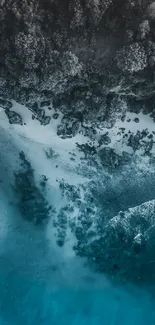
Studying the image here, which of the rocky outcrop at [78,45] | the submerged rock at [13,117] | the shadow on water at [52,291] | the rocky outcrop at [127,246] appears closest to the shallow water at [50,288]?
the shadow on water at [52,291]

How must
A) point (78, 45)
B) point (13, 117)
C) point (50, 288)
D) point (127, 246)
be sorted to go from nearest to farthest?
1. point (78, 45)
2. point (13, 117)
3. point (127, 246)
4. point (50, 288)

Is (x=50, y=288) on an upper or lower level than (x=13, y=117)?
lower

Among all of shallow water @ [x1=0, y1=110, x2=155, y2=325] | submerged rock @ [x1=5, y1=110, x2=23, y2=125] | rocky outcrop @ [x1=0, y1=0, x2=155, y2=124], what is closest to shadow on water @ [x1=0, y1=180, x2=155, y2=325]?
shallow water @ [x1=0, y1=110, x2=155, y2=325]

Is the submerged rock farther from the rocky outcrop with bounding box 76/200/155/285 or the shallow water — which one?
the rocky outcrop with bounding box 76/200/155/285

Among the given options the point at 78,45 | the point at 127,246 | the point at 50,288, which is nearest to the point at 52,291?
the point at 50,288

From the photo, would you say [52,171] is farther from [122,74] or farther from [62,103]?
[122,74]

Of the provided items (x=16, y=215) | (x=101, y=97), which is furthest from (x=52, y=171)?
(x=101, y=97)

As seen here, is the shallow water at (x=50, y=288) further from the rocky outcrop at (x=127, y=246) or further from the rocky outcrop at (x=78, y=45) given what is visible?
the rocky outcrop at (x=78, y=45)

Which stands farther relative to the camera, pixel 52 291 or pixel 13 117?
pixel 52 291

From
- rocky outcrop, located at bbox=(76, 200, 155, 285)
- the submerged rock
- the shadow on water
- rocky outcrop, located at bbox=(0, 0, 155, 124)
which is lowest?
the shadow on water

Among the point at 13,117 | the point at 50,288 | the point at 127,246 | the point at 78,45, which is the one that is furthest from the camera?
the point at 50,288

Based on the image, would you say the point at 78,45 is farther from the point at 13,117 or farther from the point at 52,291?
the point at 52,291
